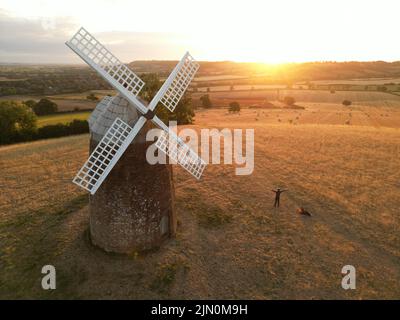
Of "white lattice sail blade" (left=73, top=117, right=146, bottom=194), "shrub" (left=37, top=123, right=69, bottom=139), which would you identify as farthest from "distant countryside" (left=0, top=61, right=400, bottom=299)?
"shrub" (left=37, top=123, right=69, bottom=139)

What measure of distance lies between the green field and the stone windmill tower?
4188 cm

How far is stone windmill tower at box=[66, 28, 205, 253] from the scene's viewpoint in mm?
12703

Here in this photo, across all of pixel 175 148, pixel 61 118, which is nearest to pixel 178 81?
pixel 175 148

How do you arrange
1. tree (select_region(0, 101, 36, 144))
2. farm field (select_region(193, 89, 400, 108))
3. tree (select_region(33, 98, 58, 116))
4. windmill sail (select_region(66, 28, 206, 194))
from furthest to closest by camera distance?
farm field (select_region(193, 89, 400, 108)) < tree (select_region(33, 98, 58, 116)) < tree (select_region(0, 101, 36, 144)) < windmill sail (select_region(66, 28, 206, 194))

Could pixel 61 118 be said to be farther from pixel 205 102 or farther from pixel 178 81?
pixel 178 81

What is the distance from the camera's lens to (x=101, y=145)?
43.7 feet

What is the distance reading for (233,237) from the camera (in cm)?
1686

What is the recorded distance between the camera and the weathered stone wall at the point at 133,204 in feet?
44.8

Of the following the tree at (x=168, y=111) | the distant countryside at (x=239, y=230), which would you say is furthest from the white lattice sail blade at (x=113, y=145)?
the tree at (x=168, y=111)

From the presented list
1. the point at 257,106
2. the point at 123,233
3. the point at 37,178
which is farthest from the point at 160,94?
the point at 257,106

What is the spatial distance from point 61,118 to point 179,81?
157ft

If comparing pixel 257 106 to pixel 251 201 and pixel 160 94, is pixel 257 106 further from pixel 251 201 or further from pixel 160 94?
pixel 160 94

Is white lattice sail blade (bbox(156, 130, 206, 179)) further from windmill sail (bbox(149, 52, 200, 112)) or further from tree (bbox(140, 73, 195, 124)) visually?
tree (bbox(140, 73, 195, 124))
